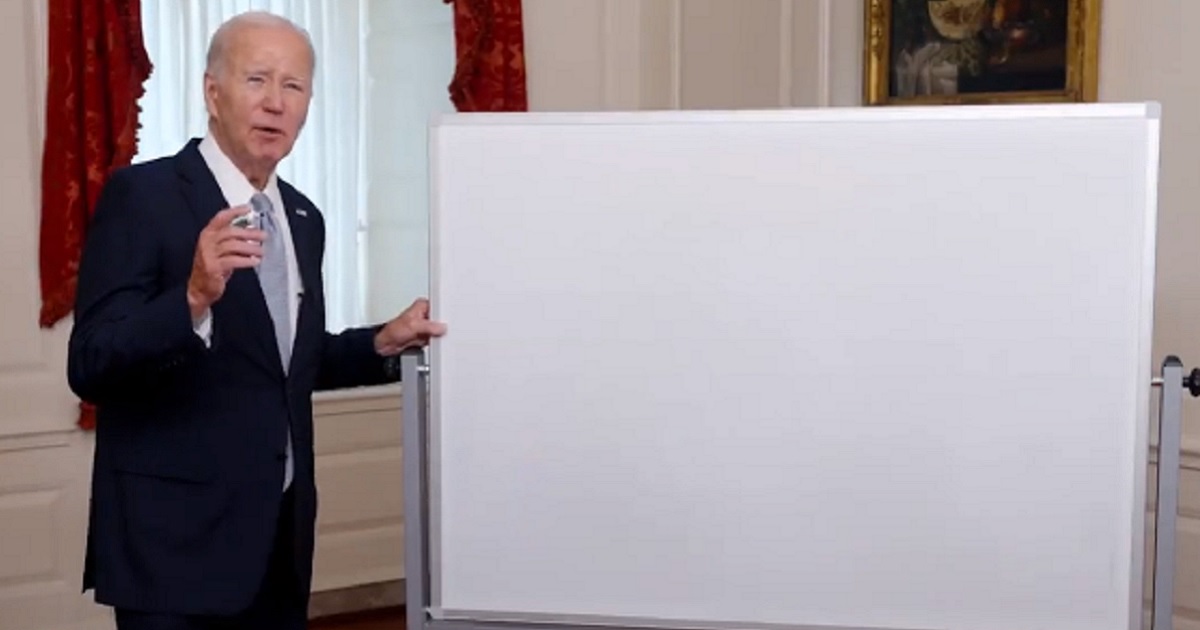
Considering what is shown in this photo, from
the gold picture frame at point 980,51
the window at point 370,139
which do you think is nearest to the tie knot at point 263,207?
the window at point 370,139

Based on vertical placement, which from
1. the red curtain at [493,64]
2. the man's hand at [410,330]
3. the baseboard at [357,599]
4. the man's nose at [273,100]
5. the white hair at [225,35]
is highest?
the red curtain at [493,64]

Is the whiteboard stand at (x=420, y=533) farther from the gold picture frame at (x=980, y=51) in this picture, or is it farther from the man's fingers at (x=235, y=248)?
the gold picture frame at (x=980, y=51)

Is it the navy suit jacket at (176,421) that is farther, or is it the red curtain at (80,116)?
the red curtain at (80,116)

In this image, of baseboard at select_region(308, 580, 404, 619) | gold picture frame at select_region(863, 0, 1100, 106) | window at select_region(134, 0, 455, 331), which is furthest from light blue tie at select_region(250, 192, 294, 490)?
gold picture frame at select_region(863, 0, 1100, 106)

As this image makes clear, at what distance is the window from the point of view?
14.1 feet

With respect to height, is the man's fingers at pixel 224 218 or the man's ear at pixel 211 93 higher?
the man's ear at pixel 211 93

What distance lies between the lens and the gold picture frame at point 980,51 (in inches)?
154

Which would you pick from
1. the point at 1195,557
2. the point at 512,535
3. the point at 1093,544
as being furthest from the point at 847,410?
the point at 1195,557

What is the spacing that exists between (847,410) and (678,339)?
0.29 m

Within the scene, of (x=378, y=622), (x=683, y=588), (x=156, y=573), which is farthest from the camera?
(x=378, y=622)

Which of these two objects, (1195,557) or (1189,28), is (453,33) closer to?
(1189,28)

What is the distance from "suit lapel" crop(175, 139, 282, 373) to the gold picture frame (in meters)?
2.63

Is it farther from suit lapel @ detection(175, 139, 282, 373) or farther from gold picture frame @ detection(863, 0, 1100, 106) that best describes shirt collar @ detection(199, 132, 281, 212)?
gold picture frame @ detection(863, 0, 1100, 106)

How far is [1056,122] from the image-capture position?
2158 millimetres
